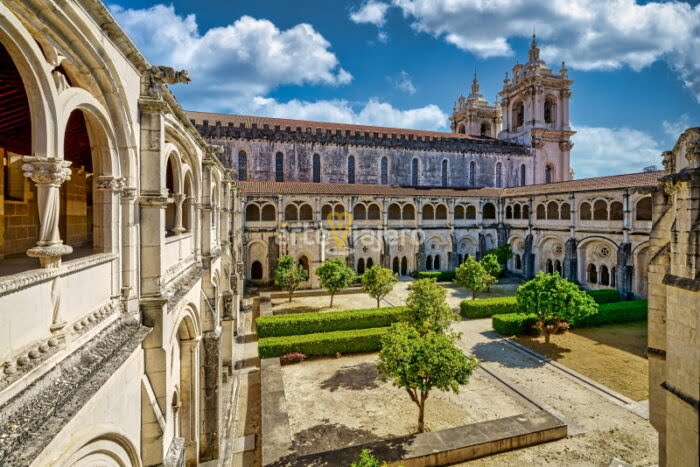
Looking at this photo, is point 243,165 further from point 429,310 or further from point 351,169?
point 429,310

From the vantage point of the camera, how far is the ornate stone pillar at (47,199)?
311 cm

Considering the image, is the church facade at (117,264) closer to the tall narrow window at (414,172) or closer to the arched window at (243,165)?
the arched window at (243,165)

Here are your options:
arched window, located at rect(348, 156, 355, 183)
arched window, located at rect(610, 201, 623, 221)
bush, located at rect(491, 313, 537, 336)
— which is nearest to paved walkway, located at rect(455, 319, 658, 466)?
bush, located at rect(491, 313, 537, 336)

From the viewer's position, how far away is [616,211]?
25484 mm

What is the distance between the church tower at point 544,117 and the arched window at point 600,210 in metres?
14.0

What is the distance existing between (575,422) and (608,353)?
22.5 ft

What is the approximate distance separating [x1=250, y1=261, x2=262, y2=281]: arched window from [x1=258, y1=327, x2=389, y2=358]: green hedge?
13677 mm

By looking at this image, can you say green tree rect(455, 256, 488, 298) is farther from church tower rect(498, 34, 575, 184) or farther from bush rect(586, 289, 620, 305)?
church tower rect(498, 34, 575, 184)

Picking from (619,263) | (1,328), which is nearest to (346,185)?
(619,263)

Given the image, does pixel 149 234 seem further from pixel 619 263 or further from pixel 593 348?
pixel 619 263

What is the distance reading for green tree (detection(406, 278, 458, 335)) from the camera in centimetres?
1409

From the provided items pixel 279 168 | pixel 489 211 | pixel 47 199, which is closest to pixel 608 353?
pixel 47 199

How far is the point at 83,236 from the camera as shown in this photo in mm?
8406

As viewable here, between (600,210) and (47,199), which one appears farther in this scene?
(600,210)
